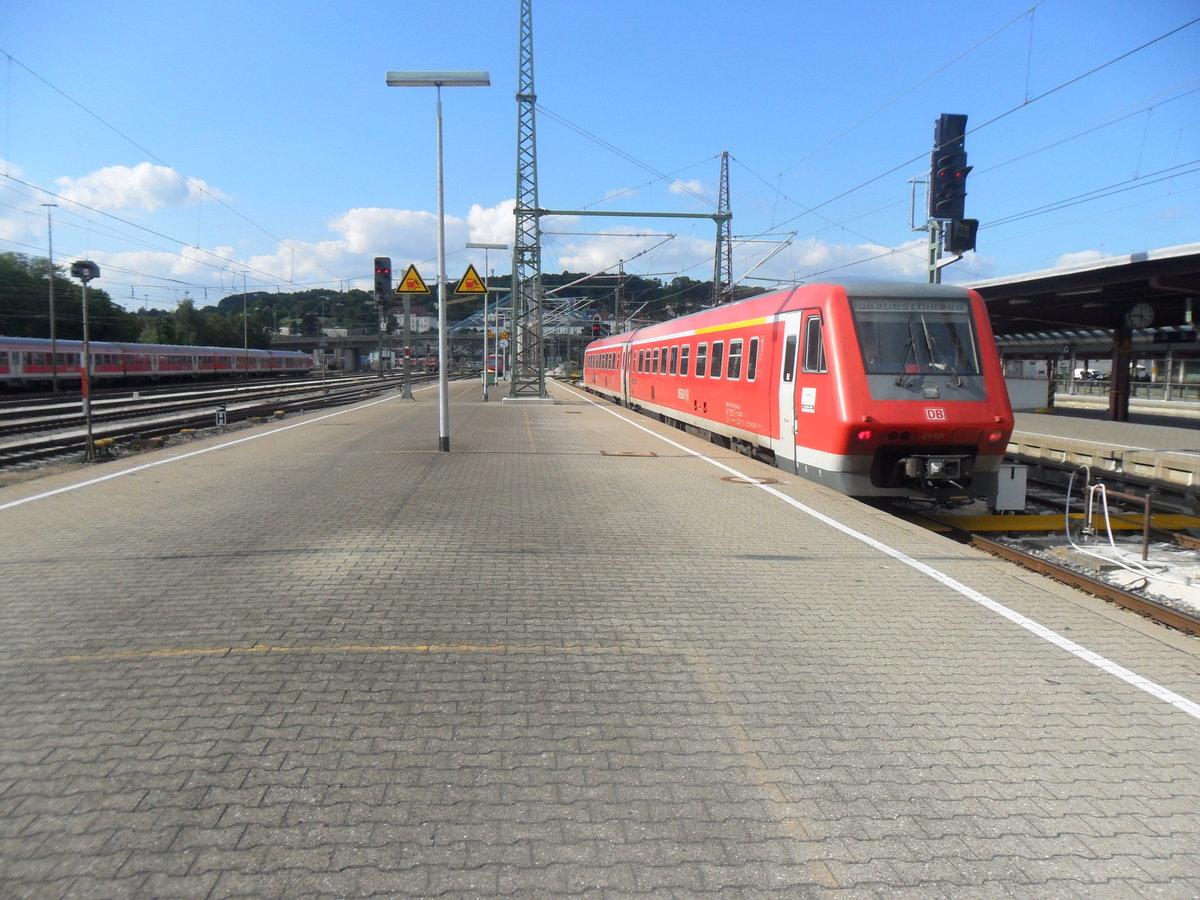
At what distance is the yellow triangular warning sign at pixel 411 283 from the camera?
16.1 meters

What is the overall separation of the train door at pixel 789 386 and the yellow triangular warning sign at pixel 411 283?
24.0 feet

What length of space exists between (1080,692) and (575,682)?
2752 millimetres

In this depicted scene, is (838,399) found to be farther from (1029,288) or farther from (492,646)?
(1029,288)

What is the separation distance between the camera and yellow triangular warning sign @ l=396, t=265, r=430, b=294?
1611cm

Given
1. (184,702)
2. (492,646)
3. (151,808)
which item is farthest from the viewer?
(492,646)

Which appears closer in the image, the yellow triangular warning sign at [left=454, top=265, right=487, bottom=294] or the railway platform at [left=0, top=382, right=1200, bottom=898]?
the railway platform at [left=0, top=382, right=1200, bottom=898]

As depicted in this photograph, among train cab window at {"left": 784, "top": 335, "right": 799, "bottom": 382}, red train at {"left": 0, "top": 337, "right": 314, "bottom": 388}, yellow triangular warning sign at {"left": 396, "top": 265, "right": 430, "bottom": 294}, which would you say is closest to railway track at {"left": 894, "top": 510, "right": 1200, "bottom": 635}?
train cab window at {"left": 784, "top": 335, "right": 799, "bottom": 382}

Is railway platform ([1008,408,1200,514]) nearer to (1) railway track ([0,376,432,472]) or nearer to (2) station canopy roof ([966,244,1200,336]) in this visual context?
(2) station canopy roof ([966,244,1200,336])

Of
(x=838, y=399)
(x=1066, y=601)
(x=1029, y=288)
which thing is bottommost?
(x=1066, y=601)

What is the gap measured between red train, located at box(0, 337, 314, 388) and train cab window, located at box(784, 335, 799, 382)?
1432 inches

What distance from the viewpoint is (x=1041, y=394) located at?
94.0ft

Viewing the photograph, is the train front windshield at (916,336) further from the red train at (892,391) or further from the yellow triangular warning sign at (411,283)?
the yellow triangular warning sign at (411,283)

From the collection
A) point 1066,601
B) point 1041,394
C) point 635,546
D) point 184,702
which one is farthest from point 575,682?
point 1041,394

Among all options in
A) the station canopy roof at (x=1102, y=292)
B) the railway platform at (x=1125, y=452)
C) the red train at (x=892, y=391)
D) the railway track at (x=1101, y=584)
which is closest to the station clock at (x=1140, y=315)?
the station canopy roof at (x=1102, y=292)
